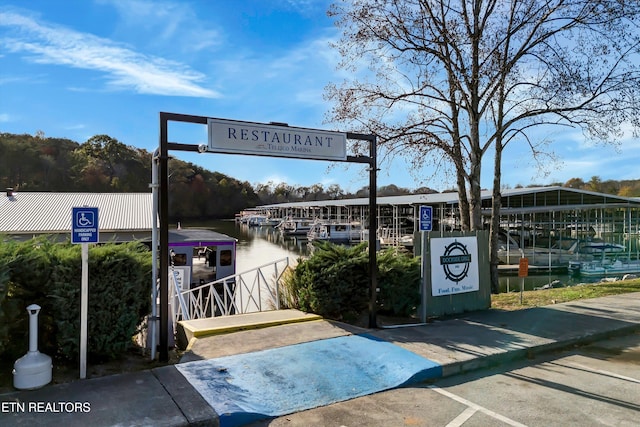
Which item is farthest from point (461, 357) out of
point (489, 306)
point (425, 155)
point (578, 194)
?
point (578, 194)

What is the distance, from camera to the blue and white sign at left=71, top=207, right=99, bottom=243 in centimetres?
450

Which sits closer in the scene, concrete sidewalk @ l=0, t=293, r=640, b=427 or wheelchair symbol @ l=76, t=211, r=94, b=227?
concrete sidewalk @ l=0, t=293, r=640, b=427

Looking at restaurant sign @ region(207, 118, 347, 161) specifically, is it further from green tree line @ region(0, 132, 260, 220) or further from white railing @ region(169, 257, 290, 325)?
green tree line @ region(0, 132, 260, 220)

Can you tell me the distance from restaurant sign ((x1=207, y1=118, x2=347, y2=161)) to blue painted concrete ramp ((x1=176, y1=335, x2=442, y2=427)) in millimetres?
2761

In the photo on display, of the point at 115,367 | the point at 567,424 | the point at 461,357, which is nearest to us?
the point at 567,424

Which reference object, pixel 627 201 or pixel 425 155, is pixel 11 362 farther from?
pixel 627 201

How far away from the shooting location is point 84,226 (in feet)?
15.0

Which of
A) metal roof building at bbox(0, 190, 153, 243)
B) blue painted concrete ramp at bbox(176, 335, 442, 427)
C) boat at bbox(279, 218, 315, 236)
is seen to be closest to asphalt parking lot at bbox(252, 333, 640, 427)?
blue painted concrete ramp at bbox(176, 335, 442, 427)

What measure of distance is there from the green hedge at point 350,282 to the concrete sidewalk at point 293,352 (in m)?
0.50

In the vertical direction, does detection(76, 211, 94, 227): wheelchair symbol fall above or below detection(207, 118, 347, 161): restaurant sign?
below

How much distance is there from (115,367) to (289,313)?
3.30 metres

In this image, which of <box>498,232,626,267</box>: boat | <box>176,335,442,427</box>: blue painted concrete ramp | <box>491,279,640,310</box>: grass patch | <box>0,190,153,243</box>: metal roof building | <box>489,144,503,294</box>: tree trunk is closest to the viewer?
<box>176,335,442,427</box>: blue painted concrete ramp

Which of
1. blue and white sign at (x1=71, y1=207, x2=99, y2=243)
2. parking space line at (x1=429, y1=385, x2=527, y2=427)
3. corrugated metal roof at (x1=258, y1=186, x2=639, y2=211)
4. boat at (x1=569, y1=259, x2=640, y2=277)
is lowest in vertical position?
boat at (x1=569, y1=259, x2=640, y2=277)

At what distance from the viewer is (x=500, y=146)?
40.0 feet
